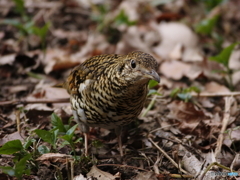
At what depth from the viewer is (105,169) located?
12.7ft

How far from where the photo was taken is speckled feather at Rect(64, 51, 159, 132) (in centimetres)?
335

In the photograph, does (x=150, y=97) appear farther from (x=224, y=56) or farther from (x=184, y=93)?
(x=224, y=56)

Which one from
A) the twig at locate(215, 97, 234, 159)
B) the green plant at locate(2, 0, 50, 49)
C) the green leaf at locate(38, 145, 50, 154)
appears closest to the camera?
the green leaf at locate(38, 145, 50, 154)

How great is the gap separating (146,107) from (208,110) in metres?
0.84

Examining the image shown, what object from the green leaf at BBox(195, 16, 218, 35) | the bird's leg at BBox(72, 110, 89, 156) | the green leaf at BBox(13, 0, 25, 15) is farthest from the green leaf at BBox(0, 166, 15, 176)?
the green leaf at BBox(195, 16, 218, 35)

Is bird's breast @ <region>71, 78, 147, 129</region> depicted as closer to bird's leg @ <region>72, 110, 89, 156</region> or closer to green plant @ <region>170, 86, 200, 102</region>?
bird's leg @ <region>72, 110, 89, 156</region>

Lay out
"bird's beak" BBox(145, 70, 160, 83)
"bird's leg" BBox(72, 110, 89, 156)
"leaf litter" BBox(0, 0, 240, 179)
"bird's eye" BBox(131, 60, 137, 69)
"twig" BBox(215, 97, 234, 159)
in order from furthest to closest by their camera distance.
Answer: "twig" BBox(215, 97, 234, 159), "bird's leg" BBox(72, 110, 89, 156), "leaf litter" BBox(0, 0, 240, 179), "bird's eye" BBox(131, 60, 137, 69), "bird's beak" BBox(145, 70, 160, 83)

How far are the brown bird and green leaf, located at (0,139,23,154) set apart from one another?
72 cm

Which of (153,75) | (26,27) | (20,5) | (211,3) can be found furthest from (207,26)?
(153,75)

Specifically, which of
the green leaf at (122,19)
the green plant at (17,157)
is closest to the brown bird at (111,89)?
the green plant at (17,157)

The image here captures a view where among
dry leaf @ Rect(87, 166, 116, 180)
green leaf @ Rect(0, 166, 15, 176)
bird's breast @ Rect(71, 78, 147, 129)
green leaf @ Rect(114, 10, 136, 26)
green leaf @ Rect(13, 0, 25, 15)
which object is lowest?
dry leaf @ Rect(87, 166, 116, 180)

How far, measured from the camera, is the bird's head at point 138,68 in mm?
3260

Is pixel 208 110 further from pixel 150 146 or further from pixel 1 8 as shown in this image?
pixel 1 8

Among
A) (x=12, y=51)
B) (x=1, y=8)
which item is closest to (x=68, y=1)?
(x=1, y=8)
